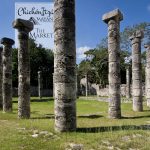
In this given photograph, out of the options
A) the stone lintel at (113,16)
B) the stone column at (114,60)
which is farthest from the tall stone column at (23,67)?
the stone column at (114,60)

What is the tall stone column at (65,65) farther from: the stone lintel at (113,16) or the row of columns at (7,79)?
the row of columns at (7,79)

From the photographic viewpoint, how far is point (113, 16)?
58.5ft

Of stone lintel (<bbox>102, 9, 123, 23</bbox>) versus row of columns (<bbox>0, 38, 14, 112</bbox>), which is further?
row of columns (<bbox>0, 38, 14, 112</bbox>)

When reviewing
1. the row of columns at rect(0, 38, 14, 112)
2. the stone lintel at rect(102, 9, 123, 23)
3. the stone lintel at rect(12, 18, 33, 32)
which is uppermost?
the stone lintel at rect(102, 9, 123, 23)

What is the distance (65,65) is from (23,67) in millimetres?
5769

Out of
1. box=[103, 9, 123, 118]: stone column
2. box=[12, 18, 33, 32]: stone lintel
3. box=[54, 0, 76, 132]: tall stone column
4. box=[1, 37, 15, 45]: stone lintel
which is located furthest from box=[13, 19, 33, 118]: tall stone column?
box=[54, 0, 76, 132]: tall stone column

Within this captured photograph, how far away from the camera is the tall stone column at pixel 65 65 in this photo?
1217 cm

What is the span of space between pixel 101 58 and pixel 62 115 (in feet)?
158

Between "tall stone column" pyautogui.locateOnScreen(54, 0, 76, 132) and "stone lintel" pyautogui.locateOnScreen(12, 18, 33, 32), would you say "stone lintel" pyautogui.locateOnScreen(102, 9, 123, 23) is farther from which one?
"tall stone column" pyautogui.locateOnScreen(54, 0, 76, 132)

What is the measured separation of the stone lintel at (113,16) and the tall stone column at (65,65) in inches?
218

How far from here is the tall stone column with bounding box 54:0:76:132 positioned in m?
12.2

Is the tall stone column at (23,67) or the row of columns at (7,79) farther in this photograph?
the row of columns at (7,79)

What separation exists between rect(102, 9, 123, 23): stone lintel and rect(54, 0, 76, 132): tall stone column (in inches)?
218

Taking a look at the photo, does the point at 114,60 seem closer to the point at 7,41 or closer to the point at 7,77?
the point at 7,77
